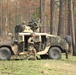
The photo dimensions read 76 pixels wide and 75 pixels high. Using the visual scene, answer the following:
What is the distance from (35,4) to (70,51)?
40667mm

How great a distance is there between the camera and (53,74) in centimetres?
1159

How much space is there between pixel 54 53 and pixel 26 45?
167 centimetres

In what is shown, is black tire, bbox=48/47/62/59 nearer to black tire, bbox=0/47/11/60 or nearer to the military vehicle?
the military vehicle

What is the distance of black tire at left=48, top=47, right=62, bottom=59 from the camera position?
1819 cm

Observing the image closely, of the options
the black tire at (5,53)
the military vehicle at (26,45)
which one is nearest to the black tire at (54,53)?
the military vehicle at (26,45)

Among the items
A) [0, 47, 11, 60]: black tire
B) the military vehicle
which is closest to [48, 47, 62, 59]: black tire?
the military vehicle

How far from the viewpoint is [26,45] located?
58.8 ft

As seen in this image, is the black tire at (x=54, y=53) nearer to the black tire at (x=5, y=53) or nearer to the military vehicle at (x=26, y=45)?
the military vehicle at (x=26, y=45)

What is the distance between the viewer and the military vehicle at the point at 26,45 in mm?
17686

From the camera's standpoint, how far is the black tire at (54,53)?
1819 cm

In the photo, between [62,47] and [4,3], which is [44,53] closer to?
[62,47]

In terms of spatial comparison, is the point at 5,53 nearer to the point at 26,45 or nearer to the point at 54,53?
the point at 26,45

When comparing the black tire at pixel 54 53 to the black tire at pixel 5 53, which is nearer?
the black tire at pixel 5 53

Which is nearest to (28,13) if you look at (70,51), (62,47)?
(70,51)
